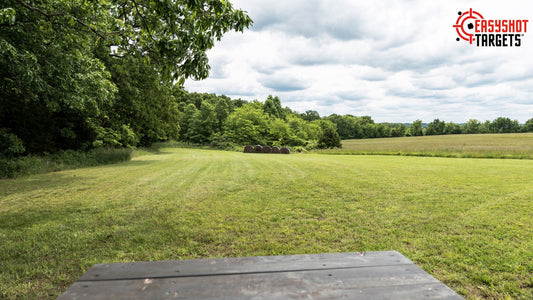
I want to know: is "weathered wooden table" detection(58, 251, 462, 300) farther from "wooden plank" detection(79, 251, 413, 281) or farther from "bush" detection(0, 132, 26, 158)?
"bush" detection(0, 132, 26, 158)

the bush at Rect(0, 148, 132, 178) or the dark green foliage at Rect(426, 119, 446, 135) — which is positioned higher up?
the dark green foliage at Rect(426, 119, 446, 135)

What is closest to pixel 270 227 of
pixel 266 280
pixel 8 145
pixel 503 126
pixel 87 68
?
pixel 266 280

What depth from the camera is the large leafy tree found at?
16.9 feet

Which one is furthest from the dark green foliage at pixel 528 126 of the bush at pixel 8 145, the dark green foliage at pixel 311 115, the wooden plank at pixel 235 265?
the bush at pixel 8 145

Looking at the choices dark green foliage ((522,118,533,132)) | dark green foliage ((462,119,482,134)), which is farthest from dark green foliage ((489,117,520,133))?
dark green foliage ((462,119,482,134))

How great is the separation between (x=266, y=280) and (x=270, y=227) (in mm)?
3070

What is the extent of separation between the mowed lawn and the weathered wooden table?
5.53 ft

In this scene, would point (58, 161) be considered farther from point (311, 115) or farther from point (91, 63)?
point (311, 115)

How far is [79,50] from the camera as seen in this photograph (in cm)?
1018

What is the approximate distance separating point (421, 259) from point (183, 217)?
4345 mm

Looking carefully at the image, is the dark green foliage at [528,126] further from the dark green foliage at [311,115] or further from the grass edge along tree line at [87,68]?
the grass edge along tree line at [87,68]

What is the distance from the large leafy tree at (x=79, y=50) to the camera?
514 cm

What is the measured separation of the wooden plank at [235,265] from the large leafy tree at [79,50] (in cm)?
395

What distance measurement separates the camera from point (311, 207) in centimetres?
605
